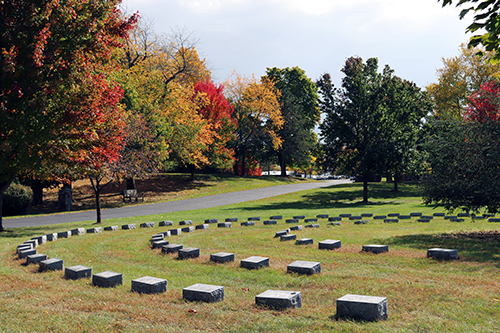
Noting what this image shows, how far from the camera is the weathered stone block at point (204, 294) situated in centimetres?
598

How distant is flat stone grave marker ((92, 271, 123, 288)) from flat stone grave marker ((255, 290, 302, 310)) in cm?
291

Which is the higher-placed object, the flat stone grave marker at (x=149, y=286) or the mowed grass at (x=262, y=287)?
the flat stone grave marker at (x=149, y=286)

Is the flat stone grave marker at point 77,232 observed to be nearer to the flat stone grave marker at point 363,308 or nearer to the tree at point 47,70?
the tree at point 47,70

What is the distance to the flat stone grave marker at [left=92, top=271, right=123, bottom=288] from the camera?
23.2 feet

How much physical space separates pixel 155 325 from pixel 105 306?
1276 mm

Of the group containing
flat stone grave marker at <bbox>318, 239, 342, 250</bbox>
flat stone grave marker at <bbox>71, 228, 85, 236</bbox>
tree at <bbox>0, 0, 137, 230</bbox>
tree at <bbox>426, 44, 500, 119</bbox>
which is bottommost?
flat stone grave marker at <bbox>71, 228, 85, 236</bbox>

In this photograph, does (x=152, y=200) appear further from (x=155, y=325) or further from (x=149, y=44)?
(x=155, y=325)

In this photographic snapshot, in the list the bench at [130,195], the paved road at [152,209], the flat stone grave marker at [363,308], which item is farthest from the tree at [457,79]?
the flat stone grave marker at [363,308]

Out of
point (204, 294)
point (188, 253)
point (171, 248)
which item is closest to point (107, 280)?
point (204, 294)

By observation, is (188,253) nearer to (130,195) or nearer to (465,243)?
(465,243)

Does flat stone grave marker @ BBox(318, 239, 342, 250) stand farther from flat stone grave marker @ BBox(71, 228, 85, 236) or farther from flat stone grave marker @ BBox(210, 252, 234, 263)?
flat stone grave marker @ BBox(71, 228, 85, 236)

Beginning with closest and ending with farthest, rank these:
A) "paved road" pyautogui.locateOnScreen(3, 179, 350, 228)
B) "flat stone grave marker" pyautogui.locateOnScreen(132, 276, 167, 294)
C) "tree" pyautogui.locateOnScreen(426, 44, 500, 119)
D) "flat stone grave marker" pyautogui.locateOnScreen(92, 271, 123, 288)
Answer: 1. "flat stone grave marker" pyautogui.locateOnScreen(132, 276, 167, 294)
2. "flat stone grave marker" pyautogui.locateOnScreen(92, 271, 123, 288)
3. "paved road" pyautogui.locateOnScreen(3, 179, 350, 228)
4. "tree" pyautogui.locateOnScreen(426, 44, 500, 119)

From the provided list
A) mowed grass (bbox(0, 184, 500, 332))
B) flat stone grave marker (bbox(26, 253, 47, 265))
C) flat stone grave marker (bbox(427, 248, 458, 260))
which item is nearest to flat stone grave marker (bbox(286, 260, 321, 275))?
mowed grass (bbox(0, 184, 500, 332))

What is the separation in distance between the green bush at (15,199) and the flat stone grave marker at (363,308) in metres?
28.0
